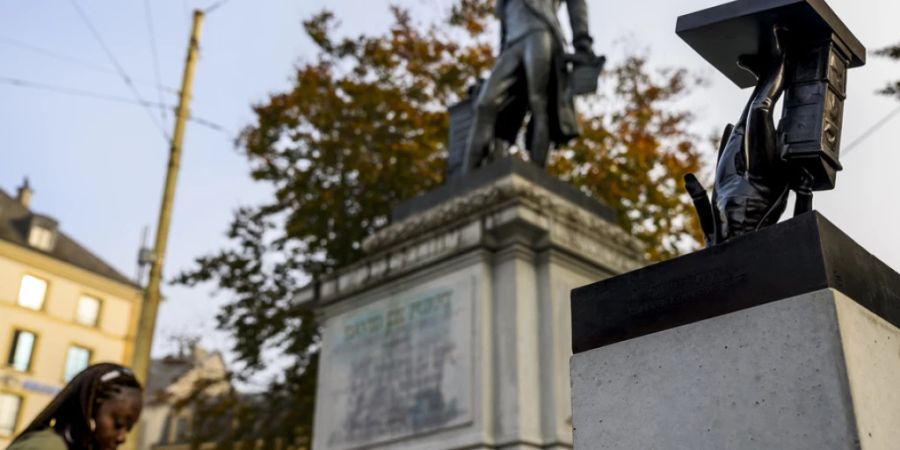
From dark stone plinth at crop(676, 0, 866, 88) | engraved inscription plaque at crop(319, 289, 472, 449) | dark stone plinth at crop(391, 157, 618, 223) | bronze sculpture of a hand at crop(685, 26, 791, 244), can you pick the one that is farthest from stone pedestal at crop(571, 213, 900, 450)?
dark stone plinth at crop(391, 157, 618, 223)

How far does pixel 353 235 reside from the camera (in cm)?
1636

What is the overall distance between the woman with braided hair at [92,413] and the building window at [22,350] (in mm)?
37564

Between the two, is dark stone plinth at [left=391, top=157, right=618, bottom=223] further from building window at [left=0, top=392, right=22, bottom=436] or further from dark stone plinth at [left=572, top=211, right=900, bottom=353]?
building window at [left=0, top=392, right=22, bottom=436]

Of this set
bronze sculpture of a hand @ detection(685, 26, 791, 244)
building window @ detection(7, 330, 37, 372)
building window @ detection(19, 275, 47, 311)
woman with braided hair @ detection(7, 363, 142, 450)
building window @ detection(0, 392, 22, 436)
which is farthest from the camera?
building window @ detection(19, 275, 47, 311)

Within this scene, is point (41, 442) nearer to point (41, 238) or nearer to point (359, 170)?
point (359, 170)

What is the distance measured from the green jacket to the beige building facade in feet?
110

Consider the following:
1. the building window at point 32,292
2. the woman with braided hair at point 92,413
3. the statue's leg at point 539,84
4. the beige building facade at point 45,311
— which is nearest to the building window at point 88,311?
the beige building facade at point 45,311

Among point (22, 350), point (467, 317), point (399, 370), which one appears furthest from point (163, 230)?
point (22, 350)

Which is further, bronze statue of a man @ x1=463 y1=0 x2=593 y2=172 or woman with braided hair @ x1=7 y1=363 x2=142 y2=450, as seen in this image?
bronze statue of a man @ x1=463 y1=0 x2=593 y2=172

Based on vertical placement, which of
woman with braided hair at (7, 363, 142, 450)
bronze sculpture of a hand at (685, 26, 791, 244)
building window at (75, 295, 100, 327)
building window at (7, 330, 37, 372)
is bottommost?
woman with braided hair at (7, 363, 142, 450)

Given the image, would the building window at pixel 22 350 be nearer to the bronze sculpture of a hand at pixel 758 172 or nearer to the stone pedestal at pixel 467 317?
the stone pedestal at pixel 467 317

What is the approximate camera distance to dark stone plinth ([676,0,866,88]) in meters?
3.05

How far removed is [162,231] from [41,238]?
108ft

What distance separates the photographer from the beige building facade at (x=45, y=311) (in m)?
35.8
